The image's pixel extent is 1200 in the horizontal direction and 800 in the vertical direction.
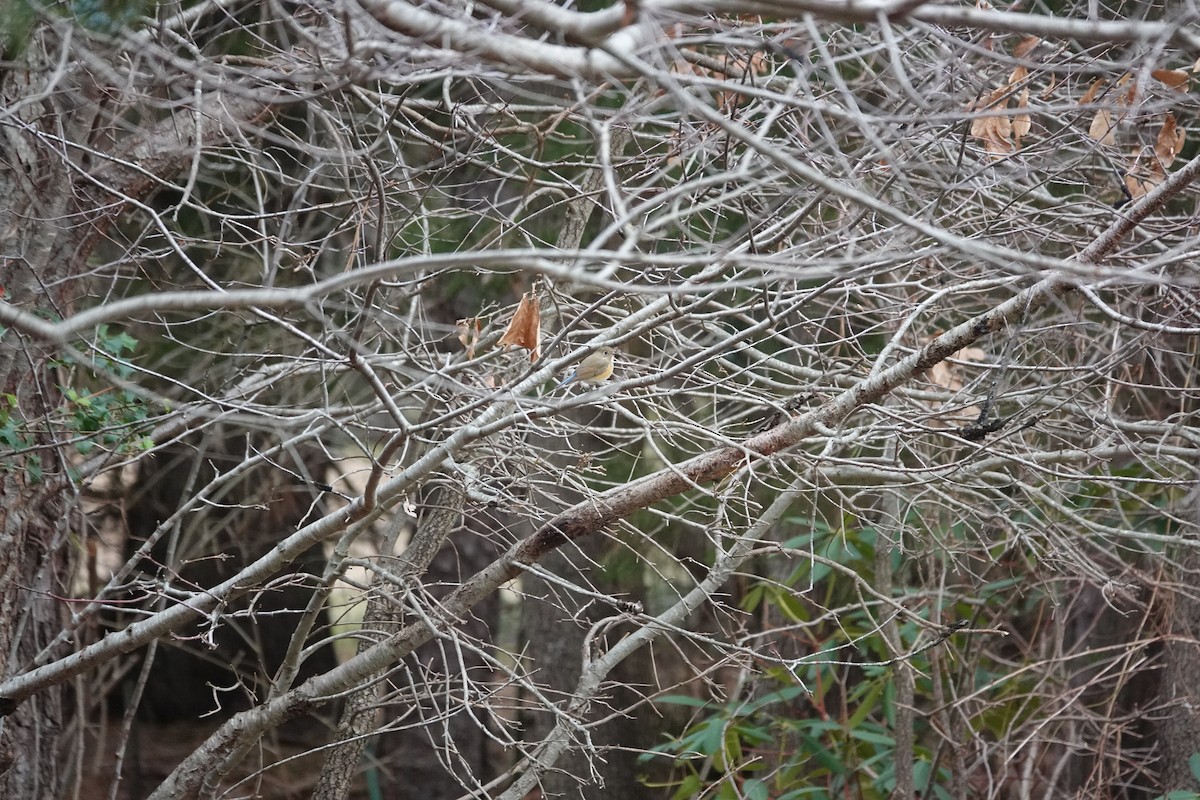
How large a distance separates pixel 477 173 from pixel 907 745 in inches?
158

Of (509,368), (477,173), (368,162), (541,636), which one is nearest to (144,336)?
(477,173)

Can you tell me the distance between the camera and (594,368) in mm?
4402

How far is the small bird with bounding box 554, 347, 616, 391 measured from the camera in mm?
4262

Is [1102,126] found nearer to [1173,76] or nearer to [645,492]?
[1173,76]

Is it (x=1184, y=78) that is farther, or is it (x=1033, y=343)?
(x=1033, y=343)

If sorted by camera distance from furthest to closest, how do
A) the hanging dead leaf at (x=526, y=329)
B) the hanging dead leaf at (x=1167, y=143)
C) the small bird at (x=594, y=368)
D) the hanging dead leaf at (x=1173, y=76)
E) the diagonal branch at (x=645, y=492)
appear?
the small bird at (x=594, y=368) < the hanging dead leaf at (x=1167, y=143) < the hanging dead leaf at (x=526, y=329) < the diagonal branch at (x=645, y=492) < the hanging dead leaf at (x=1173, y=76)

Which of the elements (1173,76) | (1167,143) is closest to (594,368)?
(1167,143)

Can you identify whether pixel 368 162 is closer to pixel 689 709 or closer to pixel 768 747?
pixel 768 747

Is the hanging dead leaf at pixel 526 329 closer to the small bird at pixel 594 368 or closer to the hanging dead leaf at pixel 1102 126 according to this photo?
the small bird at pixel 594 368

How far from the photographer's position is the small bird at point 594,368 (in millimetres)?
4262

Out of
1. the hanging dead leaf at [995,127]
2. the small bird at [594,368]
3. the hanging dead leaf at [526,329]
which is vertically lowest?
the small bird at [594,368]

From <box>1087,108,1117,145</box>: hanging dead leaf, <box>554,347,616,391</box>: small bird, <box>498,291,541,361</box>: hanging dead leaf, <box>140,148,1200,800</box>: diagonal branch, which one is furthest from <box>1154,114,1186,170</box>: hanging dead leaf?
<box>554,347,616,391</box>: small bird

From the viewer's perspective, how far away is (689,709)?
25.6 feet

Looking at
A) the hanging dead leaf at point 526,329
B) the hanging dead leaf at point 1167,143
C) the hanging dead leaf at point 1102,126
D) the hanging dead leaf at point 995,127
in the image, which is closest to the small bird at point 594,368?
the hanging dead leaf at point 526,329
